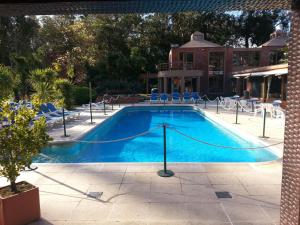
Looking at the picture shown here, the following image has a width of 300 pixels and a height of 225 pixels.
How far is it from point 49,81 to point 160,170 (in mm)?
11067

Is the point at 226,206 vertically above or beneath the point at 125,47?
beneath

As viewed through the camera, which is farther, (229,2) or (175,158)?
(175,158)

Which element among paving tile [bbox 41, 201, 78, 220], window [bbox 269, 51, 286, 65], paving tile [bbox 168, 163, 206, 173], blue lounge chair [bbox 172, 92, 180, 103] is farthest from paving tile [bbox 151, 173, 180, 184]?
window [bbox 269, 51, 286, 65]

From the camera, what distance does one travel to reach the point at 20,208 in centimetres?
338

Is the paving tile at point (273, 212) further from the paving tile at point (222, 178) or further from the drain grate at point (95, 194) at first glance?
the drain grate at point (95, 194)

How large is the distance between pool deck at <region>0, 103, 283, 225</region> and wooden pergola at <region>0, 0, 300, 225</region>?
4.54 ft

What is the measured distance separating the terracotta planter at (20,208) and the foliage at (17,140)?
0.19 meters

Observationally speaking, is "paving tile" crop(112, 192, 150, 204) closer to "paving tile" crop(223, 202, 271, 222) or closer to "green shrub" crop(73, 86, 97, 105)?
"paving tile" crop(223, 202, 271, 222)

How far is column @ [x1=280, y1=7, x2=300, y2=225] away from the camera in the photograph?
224 centimetres

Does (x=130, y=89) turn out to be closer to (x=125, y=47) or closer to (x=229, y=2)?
(x=125, y=47)

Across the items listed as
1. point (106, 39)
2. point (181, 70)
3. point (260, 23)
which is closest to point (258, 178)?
point (181, 70)

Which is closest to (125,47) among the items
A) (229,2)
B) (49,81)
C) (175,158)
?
(49,81)

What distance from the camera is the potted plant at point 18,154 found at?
10.9ft

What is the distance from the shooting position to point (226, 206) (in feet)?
13.0
